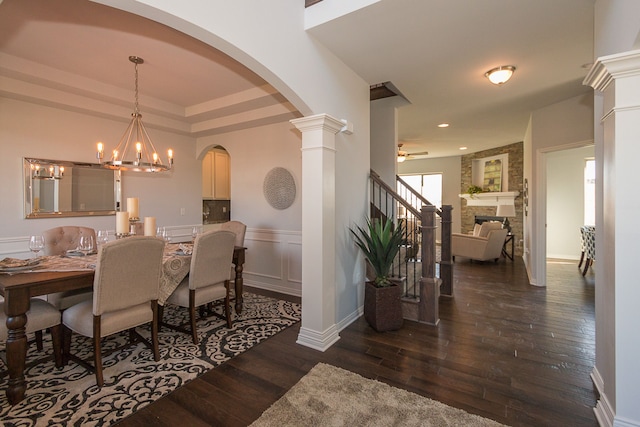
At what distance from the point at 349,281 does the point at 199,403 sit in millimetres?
1773

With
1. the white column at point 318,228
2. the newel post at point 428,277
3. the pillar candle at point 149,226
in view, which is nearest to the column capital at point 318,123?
the white column at point 318,228

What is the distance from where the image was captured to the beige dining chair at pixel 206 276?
8.82ft

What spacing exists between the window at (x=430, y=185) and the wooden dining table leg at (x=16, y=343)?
30.6ft

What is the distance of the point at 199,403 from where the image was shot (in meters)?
1.93

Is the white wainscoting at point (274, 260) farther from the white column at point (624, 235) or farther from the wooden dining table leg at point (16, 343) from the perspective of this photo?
the white column at point (624, 235)

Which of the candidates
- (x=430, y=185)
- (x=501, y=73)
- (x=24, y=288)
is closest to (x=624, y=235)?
(x=501, y=73)

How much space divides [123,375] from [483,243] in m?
6.18

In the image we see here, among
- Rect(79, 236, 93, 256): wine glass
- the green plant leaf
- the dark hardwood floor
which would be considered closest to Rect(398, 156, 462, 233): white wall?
the dark hardwood floor

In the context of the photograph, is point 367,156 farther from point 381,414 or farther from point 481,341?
point 381,414

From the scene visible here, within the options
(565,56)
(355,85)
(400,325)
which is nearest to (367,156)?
(355,85)

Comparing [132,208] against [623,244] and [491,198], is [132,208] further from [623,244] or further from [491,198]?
[491,198]

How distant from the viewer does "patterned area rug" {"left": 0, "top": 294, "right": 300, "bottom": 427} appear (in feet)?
5.95

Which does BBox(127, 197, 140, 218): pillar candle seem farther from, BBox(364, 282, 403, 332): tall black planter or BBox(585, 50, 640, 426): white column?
BBox(585, 50, 640, 426): white column

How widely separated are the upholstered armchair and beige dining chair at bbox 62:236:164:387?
539 cm
